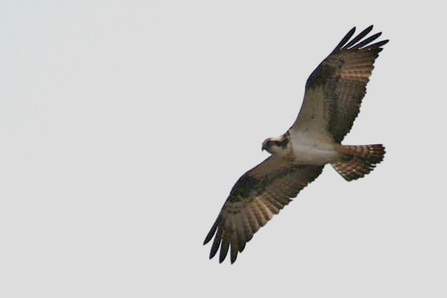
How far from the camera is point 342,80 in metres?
16.3

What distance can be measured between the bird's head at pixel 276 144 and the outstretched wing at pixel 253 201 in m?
0.94

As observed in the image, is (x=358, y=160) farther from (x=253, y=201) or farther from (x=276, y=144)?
(x=253, y=201)

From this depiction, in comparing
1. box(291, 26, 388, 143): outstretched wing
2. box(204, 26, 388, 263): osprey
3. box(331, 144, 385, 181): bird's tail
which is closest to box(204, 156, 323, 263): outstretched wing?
box(204, 26, 388, 263): osprey

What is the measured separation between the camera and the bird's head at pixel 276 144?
645 inches

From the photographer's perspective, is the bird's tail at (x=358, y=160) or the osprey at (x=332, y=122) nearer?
the osprey at (x=332, y=122)

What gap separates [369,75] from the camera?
16297 mm

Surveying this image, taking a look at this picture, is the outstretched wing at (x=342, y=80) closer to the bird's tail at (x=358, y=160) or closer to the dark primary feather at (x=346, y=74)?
the dark primary feather at (x=346, y=74)

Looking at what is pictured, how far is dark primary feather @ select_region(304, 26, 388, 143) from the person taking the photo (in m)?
16.2

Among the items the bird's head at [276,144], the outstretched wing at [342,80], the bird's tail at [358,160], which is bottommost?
the bird's tail at [358,160]

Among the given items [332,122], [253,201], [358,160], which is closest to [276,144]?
[332,122]

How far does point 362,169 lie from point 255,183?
1.83 m

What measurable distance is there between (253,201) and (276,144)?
4.85 ft

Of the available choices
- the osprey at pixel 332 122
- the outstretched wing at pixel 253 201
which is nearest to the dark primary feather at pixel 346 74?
the osprey at pixel 332 122

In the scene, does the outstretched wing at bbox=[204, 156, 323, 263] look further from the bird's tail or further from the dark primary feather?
the dark primary feather
